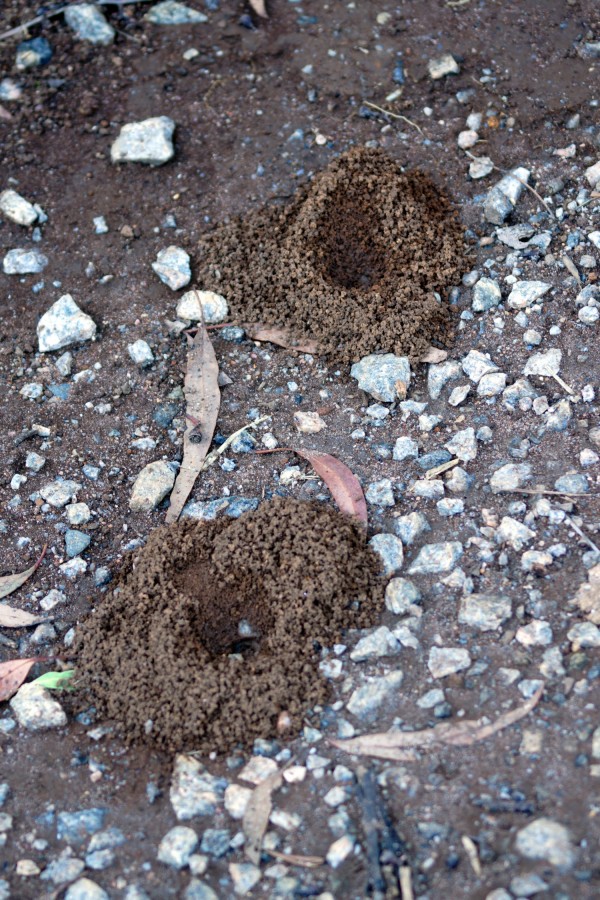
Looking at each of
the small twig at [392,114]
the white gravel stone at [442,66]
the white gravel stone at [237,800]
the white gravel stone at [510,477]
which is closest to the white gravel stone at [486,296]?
the white gravel stone at [510,477]

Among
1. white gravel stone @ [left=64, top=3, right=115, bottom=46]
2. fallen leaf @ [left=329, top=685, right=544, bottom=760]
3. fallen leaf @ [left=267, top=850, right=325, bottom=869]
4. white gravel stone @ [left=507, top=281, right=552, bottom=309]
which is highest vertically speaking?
white gravel stone @ [left=64, top=3, right=115, bottom=46]

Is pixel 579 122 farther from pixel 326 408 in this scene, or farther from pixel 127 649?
pixel 127 649

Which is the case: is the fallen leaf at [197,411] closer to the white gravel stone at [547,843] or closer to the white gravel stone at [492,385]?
the white gravel stone at [492,385]

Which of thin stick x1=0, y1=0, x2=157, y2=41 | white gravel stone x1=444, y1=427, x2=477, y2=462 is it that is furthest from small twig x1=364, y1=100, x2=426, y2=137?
white gravel stone x1=444, y1=427, x2=477, y2=462

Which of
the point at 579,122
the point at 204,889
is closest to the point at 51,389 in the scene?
the point at 204,889

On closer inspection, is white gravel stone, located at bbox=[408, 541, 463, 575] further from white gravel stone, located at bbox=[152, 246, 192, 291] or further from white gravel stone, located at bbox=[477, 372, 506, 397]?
white gravel stone, located at bbox=[152, 246, 192, 291]
